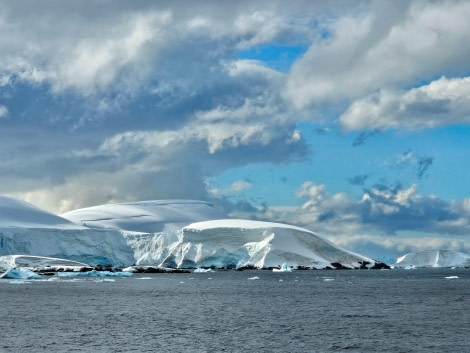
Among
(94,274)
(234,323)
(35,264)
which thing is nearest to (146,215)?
(35,264)

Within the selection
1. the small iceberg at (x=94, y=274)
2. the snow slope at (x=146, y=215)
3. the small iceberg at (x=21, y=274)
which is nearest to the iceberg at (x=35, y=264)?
the small iceberg at (x=94, y=274)

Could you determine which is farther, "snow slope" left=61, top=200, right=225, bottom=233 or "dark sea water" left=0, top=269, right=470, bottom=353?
"snow slope" left=61, top=200, right=225, bottom=233

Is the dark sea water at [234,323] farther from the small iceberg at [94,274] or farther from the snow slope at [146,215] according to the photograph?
the snow slope at [146,215]

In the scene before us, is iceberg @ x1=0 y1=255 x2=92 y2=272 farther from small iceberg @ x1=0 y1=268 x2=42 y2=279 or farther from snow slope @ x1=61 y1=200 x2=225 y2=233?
snow slope @ x1=61 y1=200 x2=225 y2=233

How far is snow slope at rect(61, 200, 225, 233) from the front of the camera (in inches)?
6109

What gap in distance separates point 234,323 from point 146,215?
12897 cm

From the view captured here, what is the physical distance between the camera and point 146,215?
164000mm

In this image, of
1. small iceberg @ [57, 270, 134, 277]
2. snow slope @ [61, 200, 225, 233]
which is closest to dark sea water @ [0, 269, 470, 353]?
small iceberg @ [57, 270, 134, 277]

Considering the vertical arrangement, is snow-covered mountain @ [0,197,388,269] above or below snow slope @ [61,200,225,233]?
below

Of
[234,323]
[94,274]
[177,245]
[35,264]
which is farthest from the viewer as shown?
[177,245]

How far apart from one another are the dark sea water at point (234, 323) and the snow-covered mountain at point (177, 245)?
6425 cm

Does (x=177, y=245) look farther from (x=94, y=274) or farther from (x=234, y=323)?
(x=234, y=323)

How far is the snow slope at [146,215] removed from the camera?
155175 millimetres

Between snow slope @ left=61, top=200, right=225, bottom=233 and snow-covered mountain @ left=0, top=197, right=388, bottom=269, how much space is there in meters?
19.1
